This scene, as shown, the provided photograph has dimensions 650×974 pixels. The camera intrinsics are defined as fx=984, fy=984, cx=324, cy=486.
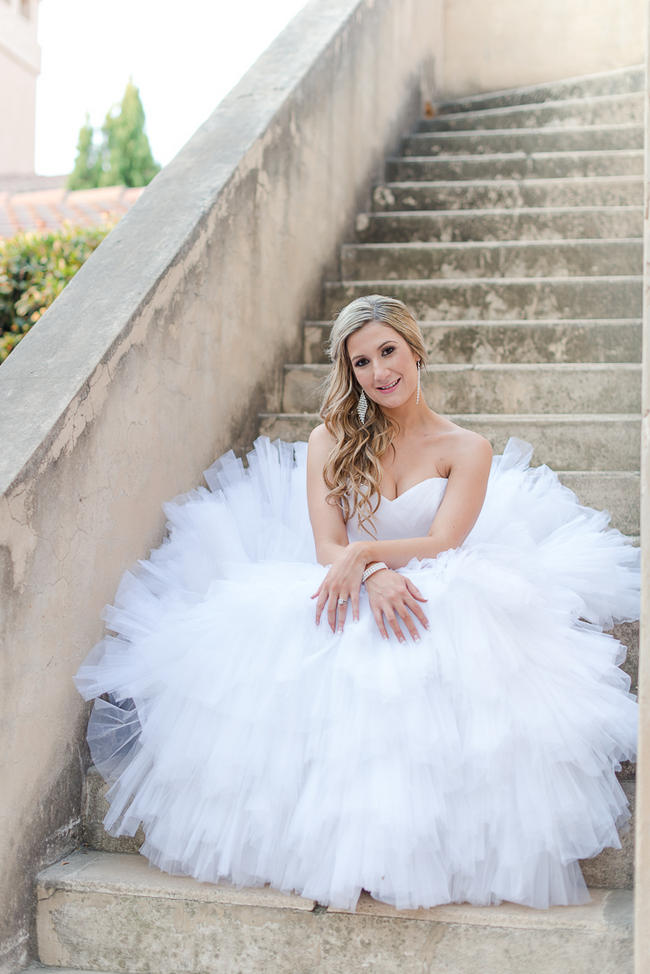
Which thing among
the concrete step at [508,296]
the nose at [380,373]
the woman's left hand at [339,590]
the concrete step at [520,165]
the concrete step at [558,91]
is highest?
the concrete step at [558,91]

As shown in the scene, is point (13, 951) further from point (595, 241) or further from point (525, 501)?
point (595, 241)

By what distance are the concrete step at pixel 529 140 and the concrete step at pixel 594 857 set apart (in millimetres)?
3972

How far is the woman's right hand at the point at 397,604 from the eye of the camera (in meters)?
2.24

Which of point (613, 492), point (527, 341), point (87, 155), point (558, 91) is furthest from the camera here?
point (87, 155)

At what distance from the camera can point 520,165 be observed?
5.54 metres

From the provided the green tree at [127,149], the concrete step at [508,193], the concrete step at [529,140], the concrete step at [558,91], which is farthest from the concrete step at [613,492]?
the green tree at [127,149]

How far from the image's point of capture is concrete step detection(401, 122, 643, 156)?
18.6 feet

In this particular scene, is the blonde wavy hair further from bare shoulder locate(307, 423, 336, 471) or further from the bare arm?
the bare arm

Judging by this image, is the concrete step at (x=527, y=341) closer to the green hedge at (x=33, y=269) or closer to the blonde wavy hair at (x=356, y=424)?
the blonde wavy hair at (x=356, y=424)

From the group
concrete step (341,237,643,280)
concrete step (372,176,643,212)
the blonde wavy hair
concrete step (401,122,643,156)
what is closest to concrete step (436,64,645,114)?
concrete step (401,122,643,156)

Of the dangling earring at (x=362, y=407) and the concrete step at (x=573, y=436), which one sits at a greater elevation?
the dangling earring at (x=362, y=407)

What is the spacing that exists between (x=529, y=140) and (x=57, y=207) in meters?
6.08

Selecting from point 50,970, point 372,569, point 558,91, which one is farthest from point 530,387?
point 558,91

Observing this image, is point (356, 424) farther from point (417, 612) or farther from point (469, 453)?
point (417, 612)
